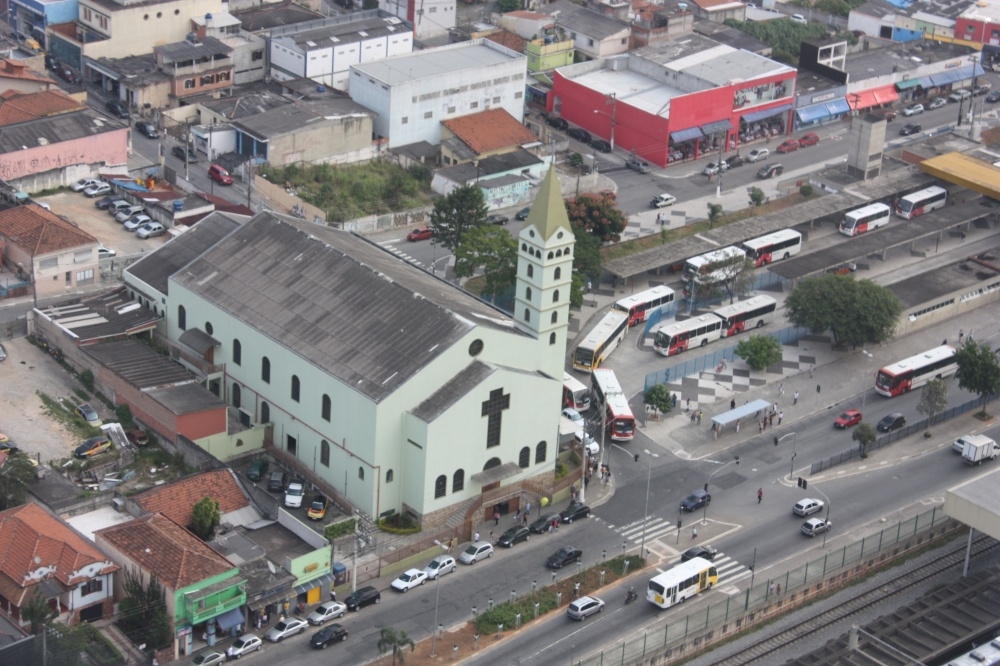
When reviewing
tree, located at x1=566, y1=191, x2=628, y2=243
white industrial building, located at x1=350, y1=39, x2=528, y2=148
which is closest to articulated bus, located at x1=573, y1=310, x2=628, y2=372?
tree, located at x1=566, y1=191, x2=628, y2=243

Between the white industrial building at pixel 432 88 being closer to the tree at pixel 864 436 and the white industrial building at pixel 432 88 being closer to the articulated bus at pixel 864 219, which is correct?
the articulated bus at pixel 864 219

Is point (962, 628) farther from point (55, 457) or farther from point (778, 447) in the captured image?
point (55, 457)

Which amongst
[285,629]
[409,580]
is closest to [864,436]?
[409,580]

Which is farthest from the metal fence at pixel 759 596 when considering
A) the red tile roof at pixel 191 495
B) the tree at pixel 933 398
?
the red tile roof at pixel 191 495

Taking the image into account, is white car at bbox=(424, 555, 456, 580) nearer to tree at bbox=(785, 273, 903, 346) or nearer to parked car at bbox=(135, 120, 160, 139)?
tree at bbox=(785, 273, 903, 346)

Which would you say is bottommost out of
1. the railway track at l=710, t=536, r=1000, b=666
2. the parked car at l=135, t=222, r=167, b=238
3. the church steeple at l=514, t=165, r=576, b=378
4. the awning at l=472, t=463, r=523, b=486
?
the railway track at l=710, t=536, r=1000, b=666

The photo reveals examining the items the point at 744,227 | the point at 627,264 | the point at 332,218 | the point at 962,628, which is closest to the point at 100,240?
the point at 332,218

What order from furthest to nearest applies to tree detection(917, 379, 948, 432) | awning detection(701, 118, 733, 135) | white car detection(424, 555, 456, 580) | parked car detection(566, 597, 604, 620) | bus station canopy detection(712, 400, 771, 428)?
awning detection(701, 118, 733, 135)
tree detection(917, 379, 948, 432)
bus station canopy detection(712, 400, 771, 428)
white car detection(424, 555, 456, 580)
parked car detection(566, 597, 604, 620)
